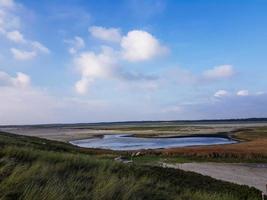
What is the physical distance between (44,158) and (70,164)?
1035mm

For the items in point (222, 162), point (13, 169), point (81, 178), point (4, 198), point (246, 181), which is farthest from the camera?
point (222, 162)

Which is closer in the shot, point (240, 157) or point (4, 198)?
point (4, 198)

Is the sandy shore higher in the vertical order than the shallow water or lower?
lower

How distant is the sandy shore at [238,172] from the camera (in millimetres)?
27709

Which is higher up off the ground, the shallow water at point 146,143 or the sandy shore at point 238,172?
the shallow water at point 146,143

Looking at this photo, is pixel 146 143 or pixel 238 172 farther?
pixel 146 143

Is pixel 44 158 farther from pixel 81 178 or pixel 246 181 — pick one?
pixel 246 181

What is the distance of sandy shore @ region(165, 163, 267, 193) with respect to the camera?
1091 inches

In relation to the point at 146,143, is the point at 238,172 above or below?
below

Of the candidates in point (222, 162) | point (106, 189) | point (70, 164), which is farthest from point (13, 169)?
point (222, 162)

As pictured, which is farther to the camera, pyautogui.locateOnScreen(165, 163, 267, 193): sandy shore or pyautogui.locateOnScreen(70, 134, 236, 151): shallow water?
pyautogui.locateOnScreen(70, 134, 236, 151): shallow water

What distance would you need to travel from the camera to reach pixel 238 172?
1284 inches

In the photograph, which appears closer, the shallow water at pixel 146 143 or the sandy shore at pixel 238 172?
the sandy shore at pixel 238 172

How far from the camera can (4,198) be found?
7512 millimetres
